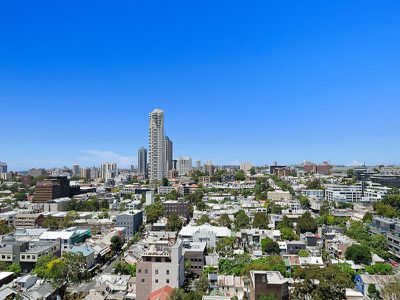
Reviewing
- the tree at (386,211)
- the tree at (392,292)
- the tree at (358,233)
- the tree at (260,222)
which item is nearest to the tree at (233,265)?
the tree at (392,292)

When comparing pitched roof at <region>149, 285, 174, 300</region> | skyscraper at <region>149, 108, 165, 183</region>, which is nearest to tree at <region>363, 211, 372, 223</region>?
pitched roof at <region>149, 285, 174, 300</region>

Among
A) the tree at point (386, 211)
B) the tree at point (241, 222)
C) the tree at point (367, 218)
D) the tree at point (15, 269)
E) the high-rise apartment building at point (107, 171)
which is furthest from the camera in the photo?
the high-rise apartment building at point (107, 171)

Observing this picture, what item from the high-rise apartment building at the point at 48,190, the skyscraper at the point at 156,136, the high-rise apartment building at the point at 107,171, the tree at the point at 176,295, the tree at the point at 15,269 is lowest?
the tree at the point at 15,269

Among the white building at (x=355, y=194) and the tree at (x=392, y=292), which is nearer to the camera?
the tree at (x=392, y=292)

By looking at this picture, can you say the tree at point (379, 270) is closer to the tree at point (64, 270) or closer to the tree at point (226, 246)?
the tree at point (226, 246)

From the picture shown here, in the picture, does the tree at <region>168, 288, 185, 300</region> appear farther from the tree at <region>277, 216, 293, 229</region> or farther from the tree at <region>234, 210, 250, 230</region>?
the tree at <region>277, 216, 293, 229</region>

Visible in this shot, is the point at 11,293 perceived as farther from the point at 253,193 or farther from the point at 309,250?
the point at 253,193

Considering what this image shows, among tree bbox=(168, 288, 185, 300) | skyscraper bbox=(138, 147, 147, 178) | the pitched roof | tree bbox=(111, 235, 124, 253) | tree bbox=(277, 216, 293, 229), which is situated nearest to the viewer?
tree bbox=(168, 288, 185, 300)

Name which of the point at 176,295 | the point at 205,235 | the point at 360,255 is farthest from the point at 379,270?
the point at 176,295

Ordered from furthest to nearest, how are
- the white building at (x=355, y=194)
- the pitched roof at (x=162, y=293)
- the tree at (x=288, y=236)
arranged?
the white building at (x=355, y=194) < the tree at (x=288, y=236) < the pitched roof at (x=162, y=293)

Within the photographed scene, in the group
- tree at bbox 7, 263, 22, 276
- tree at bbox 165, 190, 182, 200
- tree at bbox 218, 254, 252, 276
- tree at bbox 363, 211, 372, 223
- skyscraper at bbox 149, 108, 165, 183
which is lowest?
tree at bbox 7, 263, 22, 276

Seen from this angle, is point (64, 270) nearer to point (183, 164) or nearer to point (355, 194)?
point (355, 194)
